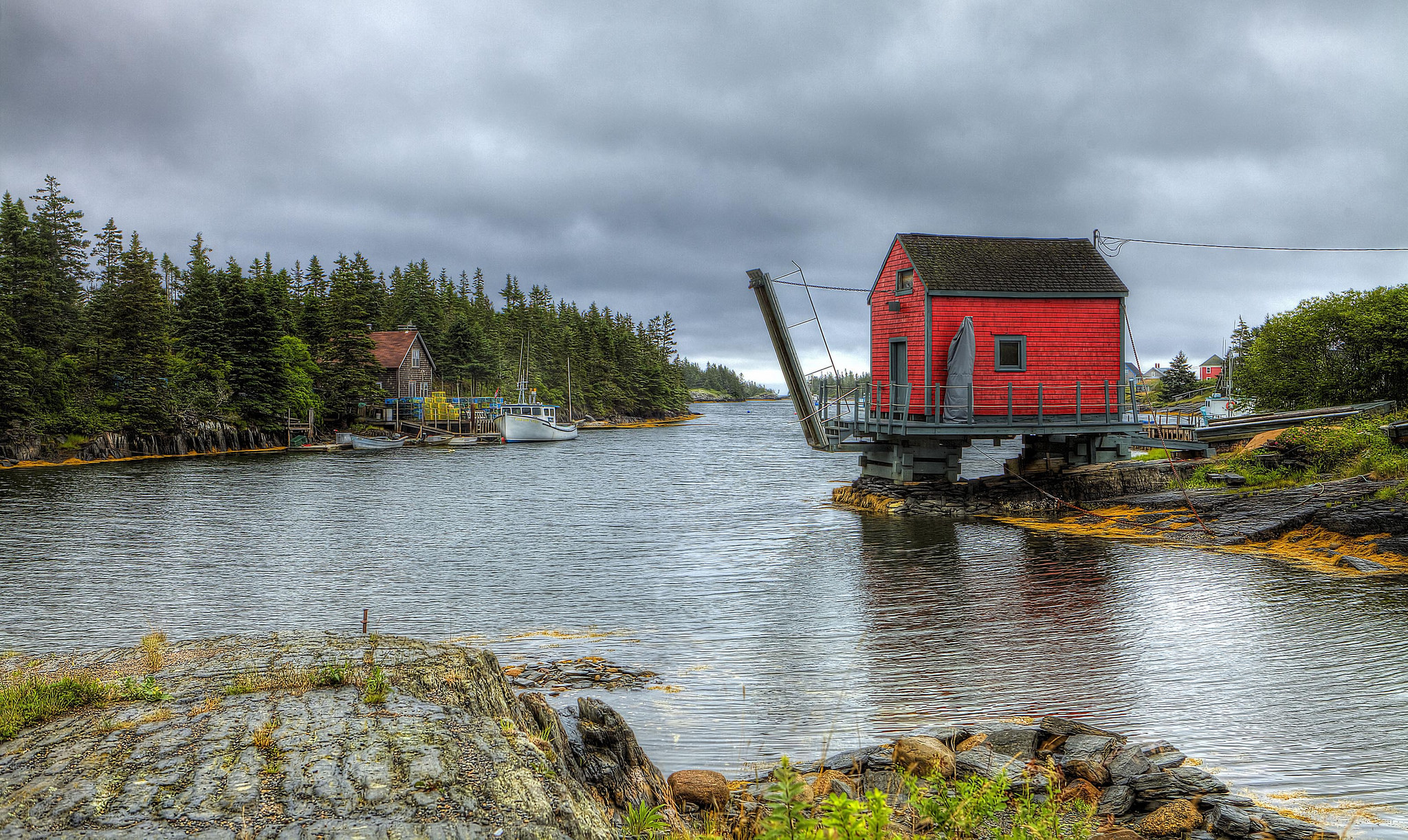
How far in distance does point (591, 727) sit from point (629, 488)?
2874cm

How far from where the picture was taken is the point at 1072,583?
14.3 metres

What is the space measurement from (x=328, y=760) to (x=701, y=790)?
2651 millimetres

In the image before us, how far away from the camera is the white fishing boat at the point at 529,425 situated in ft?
223

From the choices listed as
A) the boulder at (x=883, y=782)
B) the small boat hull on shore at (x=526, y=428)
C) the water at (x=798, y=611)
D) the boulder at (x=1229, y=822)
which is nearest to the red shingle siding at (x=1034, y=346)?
the water at (x=798, y=611)

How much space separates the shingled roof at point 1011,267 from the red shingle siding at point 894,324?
570 millimetres

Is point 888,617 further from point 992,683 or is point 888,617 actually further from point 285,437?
point 285,437

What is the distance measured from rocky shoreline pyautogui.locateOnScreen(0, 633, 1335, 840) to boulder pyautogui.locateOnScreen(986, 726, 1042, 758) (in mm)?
18

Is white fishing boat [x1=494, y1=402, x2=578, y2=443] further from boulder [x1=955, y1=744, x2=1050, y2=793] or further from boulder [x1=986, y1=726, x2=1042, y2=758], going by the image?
boulder [x1=955, y1=744, x2=1050, y2=793]

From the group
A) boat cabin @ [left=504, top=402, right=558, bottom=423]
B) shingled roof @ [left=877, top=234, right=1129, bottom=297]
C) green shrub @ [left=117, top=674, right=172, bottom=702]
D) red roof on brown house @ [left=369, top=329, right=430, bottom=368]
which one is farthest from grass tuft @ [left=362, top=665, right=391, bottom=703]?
red roof on brown house @ [left=369, top=329, right=430, bottom=368]

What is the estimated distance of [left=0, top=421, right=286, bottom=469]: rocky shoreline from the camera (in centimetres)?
4012

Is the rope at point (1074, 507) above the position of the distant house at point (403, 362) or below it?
below

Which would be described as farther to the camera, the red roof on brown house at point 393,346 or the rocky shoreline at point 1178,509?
the red roof on brown house at point 393,346

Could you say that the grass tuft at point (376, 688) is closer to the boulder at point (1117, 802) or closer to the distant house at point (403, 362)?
the boulder at point (1117, 802)

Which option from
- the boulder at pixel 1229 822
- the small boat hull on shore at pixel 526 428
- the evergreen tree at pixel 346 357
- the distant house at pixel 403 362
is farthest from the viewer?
the distant house at pixel 403 362
